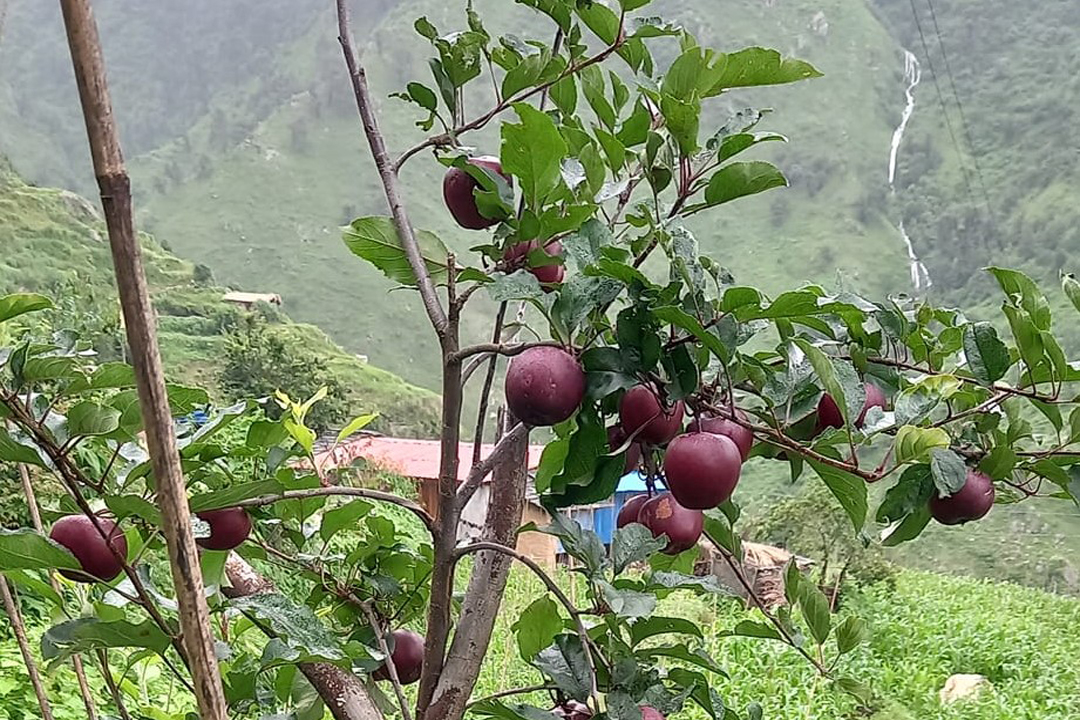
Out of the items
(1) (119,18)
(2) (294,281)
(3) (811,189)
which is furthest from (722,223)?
(1) (119,18)

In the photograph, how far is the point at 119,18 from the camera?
13.0 m

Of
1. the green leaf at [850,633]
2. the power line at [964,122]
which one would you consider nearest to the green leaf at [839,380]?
the green leaf at [850,633]

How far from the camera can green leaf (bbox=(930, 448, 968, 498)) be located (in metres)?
0.41

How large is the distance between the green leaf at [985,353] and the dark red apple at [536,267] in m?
0.19

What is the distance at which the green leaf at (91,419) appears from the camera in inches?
16.9

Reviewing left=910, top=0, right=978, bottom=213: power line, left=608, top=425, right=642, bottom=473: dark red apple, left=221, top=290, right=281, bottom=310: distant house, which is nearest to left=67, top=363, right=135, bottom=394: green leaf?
left=608, top=425, right=642, bottom=473: dark red apple

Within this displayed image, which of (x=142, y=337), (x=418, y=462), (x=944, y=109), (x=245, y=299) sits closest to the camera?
(x=142, y=337)

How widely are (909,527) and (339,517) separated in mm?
323

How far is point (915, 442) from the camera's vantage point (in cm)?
40

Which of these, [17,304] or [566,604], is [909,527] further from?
[17,304]

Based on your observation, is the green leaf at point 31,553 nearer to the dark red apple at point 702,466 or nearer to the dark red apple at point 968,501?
the dark red apple at point 702,466

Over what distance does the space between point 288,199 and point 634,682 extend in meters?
14.7

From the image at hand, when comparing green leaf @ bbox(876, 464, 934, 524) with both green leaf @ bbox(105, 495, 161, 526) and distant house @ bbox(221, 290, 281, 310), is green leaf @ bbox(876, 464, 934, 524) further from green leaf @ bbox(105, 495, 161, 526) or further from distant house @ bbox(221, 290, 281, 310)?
distant house @ bbox(221, 290, 281, 310)

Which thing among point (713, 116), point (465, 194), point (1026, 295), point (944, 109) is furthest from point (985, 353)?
point (944, 109)
